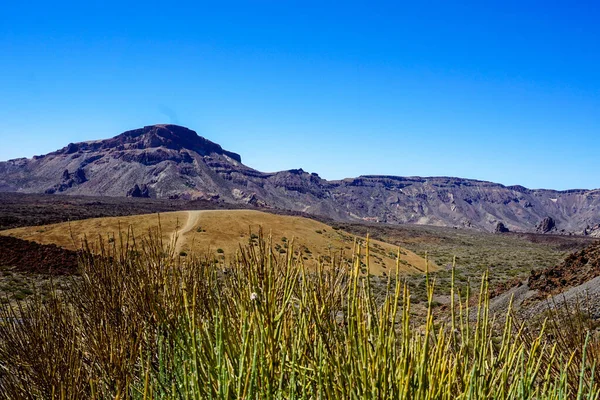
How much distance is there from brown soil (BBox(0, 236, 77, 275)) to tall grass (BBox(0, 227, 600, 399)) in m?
20.4

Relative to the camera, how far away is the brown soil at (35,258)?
22.7 meters

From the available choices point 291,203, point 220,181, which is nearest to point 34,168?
point 220,181

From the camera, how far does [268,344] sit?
233 cm

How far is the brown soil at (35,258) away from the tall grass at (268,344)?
803 inches

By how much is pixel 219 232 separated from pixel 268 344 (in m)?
34.5

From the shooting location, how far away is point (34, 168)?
176m

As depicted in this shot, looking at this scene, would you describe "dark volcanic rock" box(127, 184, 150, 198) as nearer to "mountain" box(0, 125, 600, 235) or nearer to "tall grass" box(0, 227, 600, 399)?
"mountain" box(0, 125, 600, 235)

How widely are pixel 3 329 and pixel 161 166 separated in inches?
6788

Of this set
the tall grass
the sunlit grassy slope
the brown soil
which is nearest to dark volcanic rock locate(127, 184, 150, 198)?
the sunlit grassy slope

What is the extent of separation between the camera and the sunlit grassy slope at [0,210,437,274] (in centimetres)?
3116

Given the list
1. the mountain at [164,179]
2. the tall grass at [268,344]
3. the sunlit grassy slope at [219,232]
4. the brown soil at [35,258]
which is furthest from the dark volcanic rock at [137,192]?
the tall grass at [268,344]

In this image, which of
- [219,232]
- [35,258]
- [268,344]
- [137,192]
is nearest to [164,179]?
[137,192]

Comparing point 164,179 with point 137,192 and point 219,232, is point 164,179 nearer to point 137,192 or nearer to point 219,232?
point 137,192

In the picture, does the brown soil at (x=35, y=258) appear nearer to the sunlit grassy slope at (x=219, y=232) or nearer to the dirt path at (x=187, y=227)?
the sunlit grassy slope at (x=219, y=232)
